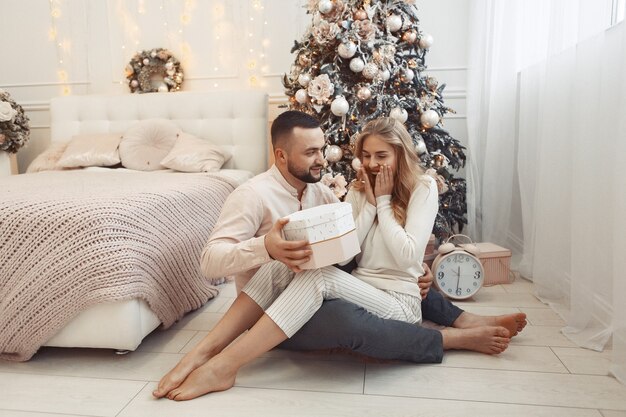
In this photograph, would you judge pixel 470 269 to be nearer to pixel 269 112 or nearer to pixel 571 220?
pixel 571 220

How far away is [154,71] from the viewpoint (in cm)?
349

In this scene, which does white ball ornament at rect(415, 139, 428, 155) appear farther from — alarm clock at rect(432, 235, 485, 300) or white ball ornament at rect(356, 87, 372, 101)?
alarm clock at rect(432, 235, 485, 300)

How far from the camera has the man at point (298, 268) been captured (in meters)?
1.42

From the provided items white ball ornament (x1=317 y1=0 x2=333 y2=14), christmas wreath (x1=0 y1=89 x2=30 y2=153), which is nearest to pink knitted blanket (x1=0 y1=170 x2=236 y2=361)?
white ball ornament (x1=317 y1=0 x2=333 y2=14)

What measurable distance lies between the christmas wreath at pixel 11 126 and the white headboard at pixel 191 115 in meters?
0.19

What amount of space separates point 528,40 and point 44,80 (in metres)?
3.39

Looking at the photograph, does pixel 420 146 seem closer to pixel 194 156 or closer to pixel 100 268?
pixel 194 156

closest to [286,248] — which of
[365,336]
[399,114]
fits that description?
[365,336]

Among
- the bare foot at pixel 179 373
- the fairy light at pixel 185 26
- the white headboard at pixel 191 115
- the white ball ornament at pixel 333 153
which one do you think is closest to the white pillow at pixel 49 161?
the white headboard at pixel 191 115

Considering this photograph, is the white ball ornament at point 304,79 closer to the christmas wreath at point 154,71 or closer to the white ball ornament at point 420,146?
the white ball ornament at point 420,146

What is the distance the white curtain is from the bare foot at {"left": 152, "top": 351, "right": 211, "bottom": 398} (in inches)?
48.1

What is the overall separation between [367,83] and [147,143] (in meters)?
1.49

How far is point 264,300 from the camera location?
1.53 m

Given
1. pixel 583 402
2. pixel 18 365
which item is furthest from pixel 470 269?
pixel 18 365
